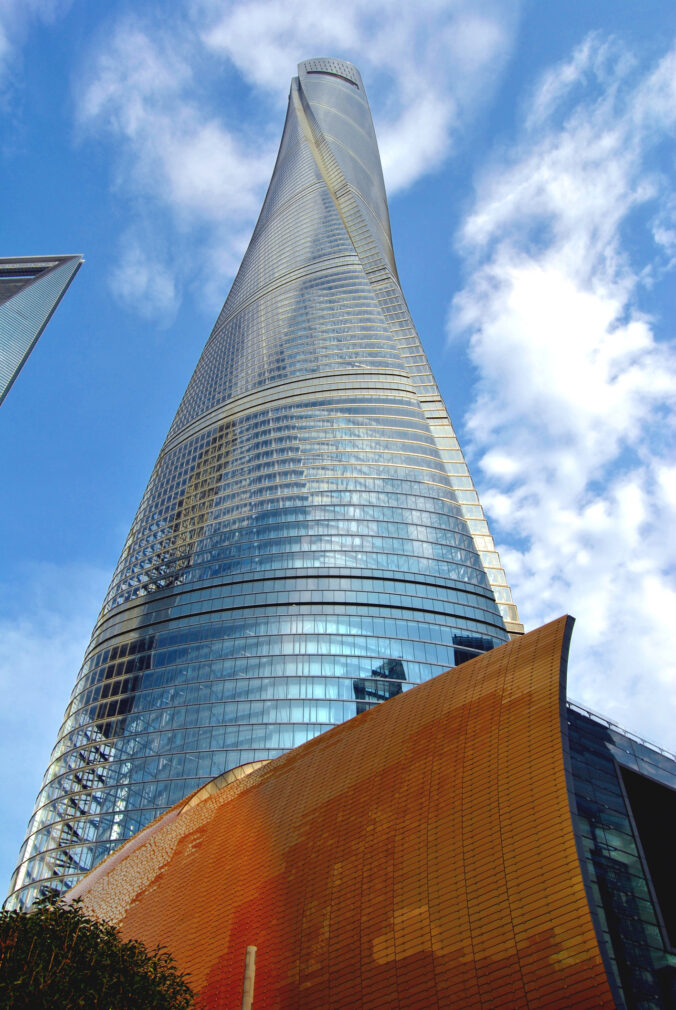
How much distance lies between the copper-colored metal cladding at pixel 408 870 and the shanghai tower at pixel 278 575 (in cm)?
3830

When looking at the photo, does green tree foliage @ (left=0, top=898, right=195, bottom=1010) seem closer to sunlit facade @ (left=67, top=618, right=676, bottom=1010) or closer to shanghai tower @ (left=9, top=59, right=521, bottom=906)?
sunlit facade @ (left=67, top=618, right=676, bottom=1010)

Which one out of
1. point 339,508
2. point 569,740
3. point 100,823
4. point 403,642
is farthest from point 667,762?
point 339,508

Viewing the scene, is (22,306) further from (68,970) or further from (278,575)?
(68,970)

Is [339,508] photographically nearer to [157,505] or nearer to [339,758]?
[157,505]

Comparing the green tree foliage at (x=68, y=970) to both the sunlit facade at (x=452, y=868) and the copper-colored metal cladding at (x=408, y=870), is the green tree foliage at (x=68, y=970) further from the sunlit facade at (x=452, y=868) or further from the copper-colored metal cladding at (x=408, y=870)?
the sunlit facade at (x=452, y=868)

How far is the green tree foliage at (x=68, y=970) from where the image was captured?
19.4 metres

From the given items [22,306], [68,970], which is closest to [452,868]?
[68,970]

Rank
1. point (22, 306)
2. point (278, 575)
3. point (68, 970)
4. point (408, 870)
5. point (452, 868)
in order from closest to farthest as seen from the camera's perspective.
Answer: point (68, 970) < point (452, 868) < point (408, 870) < point (278, 575) < point (22, 306)

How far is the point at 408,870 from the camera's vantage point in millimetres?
27781

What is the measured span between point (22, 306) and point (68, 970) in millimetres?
177010

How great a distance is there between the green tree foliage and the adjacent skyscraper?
14364cm

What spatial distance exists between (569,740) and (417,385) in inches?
3589

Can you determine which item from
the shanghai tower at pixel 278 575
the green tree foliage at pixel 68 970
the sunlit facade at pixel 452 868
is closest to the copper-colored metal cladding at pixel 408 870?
the sunlit facade at pixel 452 868

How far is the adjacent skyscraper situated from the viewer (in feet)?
525
